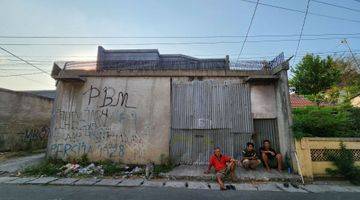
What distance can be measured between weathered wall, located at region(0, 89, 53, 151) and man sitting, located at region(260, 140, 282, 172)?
45.9 ft

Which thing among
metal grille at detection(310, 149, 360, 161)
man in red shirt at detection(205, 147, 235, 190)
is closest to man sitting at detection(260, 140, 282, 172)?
metal grille at detection(310, 149, 360, 161)

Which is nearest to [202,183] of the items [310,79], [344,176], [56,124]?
[344,176]

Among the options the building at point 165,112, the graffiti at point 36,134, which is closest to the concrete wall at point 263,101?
the building at point 165,112

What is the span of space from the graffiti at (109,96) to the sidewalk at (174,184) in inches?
136

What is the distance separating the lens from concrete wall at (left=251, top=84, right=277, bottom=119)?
9719 mm

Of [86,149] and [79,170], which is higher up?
[86,149]

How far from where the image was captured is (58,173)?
8344 millimetres

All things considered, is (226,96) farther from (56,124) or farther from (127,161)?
(56,124)

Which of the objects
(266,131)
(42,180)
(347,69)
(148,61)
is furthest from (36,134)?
(347,69)

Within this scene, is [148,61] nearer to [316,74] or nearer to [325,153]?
[325,153]

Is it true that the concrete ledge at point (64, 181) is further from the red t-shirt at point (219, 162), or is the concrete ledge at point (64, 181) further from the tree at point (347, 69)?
the tree at point (347, 69)

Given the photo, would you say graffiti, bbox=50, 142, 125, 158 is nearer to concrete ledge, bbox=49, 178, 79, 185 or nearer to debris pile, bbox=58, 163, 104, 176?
debris pile, bbox=58, 163, 104, 176

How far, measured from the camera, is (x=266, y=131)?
9703 millimetres

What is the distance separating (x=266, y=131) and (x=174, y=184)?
4788 mm
